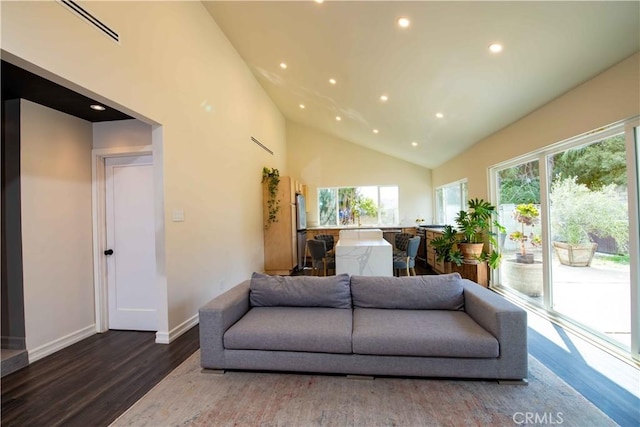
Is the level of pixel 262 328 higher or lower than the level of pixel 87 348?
higher

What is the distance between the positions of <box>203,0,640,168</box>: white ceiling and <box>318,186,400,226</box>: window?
256 centimetres

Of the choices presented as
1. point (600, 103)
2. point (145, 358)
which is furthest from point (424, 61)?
point (145, 358)

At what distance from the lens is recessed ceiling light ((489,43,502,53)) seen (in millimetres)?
2455

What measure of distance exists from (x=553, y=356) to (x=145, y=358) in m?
3.67

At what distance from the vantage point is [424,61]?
301 cm

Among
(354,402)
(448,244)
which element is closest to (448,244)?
(448,244)

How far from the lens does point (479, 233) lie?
4.40 metres

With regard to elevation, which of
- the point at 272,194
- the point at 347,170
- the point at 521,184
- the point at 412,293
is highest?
the point at 347,170

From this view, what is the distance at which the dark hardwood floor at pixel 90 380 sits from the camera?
1811 millimetres

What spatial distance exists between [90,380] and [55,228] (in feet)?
5.11

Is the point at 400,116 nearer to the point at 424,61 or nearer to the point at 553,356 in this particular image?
the point at 424,61

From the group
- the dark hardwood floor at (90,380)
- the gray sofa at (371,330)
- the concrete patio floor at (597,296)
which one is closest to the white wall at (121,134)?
the gray sofa at (371,330)

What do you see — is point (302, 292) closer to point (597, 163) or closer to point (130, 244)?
point (130, 244)

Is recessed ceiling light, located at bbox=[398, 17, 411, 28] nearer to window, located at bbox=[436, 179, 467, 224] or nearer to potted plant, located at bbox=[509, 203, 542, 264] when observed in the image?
potted plant, located at bbox=[509, 203, 542, 264]
